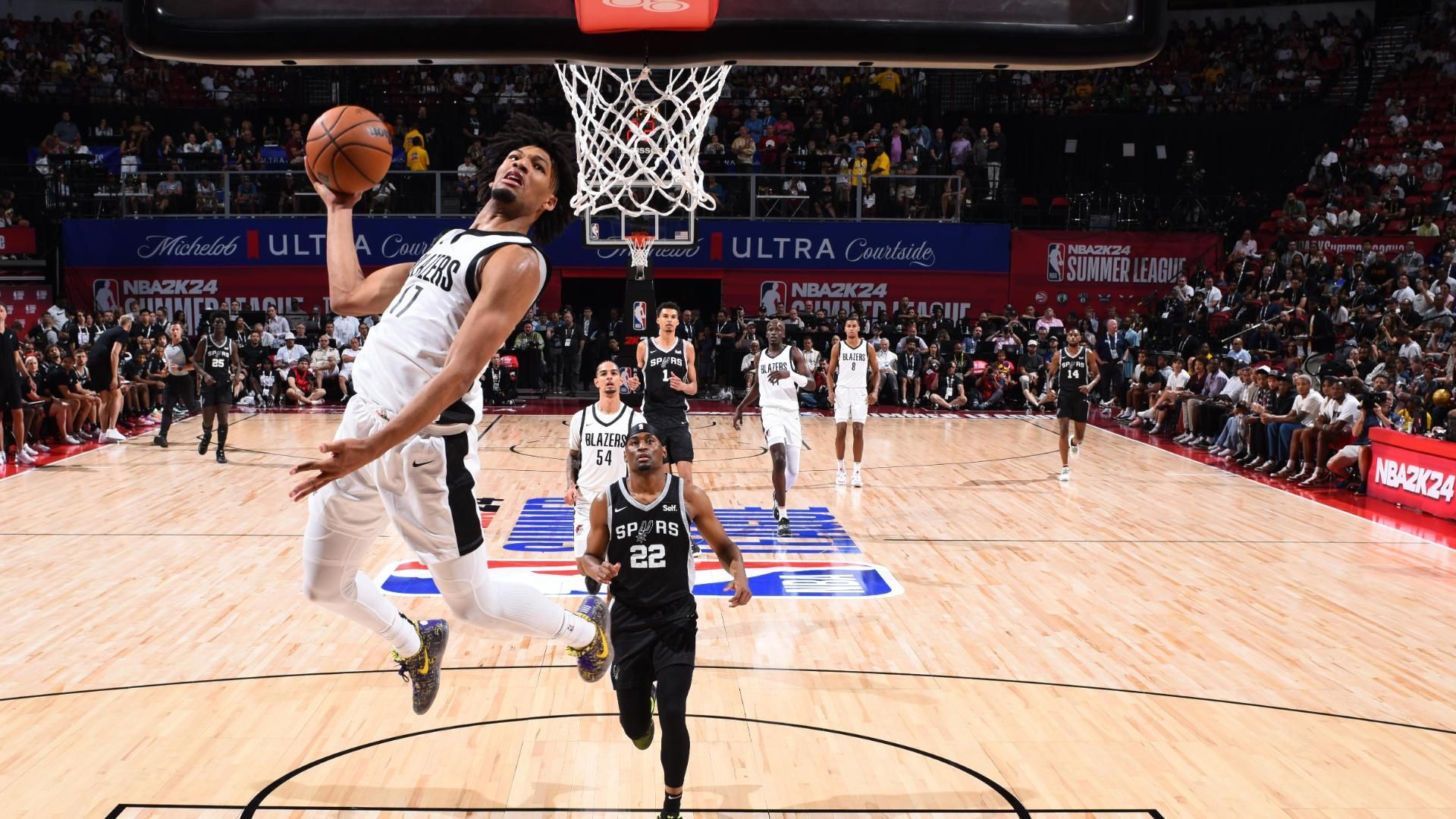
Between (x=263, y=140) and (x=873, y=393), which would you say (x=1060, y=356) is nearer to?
(x=873, y=393)

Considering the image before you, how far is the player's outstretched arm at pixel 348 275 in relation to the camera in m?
3.95

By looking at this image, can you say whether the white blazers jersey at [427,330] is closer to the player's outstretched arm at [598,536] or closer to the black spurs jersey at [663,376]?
the player's outstretched arm at [598,536]

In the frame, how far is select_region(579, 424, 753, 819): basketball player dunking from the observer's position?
4320 mm

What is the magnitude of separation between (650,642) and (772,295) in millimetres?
18461

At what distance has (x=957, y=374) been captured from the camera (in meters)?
21.0

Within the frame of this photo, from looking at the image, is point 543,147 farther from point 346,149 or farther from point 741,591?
point 741,591

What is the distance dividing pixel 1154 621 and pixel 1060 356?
6077 mm

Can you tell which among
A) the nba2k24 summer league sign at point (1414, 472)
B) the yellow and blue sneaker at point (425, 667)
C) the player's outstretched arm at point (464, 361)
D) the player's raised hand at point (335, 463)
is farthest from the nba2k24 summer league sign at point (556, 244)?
the player's raised hand at point (335, 463)

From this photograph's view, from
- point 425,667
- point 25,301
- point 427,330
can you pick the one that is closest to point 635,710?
point 425,667

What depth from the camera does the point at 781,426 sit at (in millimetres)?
9914

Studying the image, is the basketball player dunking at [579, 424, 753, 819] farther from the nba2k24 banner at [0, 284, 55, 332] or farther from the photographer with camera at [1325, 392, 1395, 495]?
the nba2k24 banner at [0, 284, 55, 332]

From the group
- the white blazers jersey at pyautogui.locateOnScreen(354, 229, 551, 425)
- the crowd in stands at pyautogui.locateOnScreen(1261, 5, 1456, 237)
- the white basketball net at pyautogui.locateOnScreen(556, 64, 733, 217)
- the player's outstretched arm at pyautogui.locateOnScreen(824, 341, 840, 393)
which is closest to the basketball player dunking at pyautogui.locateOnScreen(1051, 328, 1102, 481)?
the player's outstretched arm at pyautogui.locateOnScreen(824, 341, 840, 393)

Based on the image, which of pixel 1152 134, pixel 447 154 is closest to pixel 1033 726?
pixel 447 154

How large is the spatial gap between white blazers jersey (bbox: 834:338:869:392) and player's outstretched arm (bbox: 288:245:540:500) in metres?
8.22
